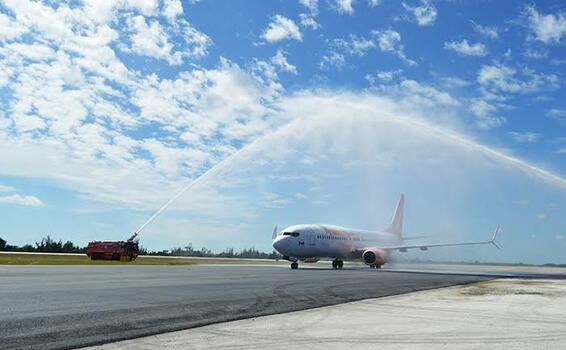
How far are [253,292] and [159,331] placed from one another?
30.7 ft

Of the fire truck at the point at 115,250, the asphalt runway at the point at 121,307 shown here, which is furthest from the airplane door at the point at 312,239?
the asphalt runway at the point at 121,307

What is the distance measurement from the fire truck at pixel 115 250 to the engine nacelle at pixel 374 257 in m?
27.6

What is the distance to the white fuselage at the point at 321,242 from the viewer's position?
168 ft

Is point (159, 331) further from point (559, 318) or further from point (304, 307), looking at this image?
point (559, 318)

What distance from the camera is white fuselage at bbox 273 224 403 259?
51125mm

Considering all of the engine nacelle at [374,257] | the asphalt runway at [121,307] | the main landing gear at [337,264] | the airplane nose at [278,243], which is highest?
the airplane nose at [278,243]

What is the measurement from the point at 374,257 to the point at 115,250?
30.3 metres

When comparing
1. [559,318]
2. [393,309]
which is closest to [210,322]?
[393,309]

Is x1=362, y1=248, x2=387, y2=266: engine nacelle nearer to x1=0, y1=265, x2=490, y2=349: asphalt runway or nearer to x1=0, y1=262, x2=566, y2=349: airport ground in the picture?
x1=0, y1=265, x2=490, y2=349: asphalt runway

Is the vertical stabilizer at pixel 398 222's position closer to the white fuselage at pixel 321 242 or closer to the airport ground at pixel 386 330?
the white fuselage at pixel 321 242

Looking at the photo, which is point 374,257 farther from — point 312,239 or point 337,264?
point 312,239

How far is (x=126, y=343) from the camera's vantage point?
937cm

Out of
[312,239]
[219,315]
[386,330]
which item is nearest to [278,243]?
[312,239]

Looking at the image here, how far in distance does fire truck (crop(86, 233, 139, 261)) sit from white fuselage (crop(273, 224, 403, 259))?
69.6 ft
